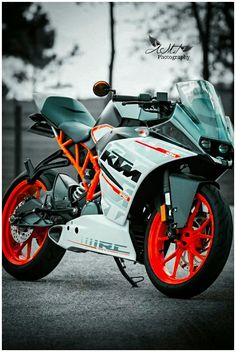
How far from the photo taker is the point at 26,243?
5.56m

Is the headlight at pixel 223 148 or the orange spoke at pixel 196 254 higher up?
the headlight at pixel 223 148

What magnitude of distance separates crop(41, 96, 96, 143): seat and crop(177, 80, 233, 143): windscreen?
1.05 m

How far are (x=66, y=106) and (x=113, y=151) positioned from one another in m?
0.97

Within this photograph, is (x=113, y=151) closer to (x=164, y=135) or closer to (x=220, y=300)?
(x=164, y=135)

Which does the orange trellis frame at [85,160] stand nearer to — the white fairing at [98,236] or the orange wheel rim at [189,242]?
the white fairing at [98,236]

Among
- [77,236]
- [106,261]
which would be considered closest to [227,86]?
[106,261]

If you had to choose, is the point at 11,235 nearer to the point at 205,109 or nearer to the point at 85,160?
the point at 85,160

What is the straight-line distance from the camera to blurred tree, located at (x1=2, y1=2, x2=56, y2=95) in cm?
1820

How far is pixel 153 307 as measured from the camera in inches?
172

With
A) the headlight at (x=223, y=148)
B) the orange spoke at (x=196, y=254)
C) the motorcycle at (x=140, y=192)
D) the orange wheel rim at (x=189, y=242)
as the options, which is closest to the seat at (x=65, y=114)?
the motorcycle at (x=140, y=192)

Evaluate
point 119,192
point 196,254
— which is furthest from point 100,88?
point 196,254

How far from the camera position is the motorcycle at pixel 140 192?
4250mm

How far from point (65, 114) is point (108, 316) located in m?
1.86

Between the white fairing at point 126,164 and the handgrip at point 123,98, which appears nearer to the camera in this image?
the white fairing at point 126,164
